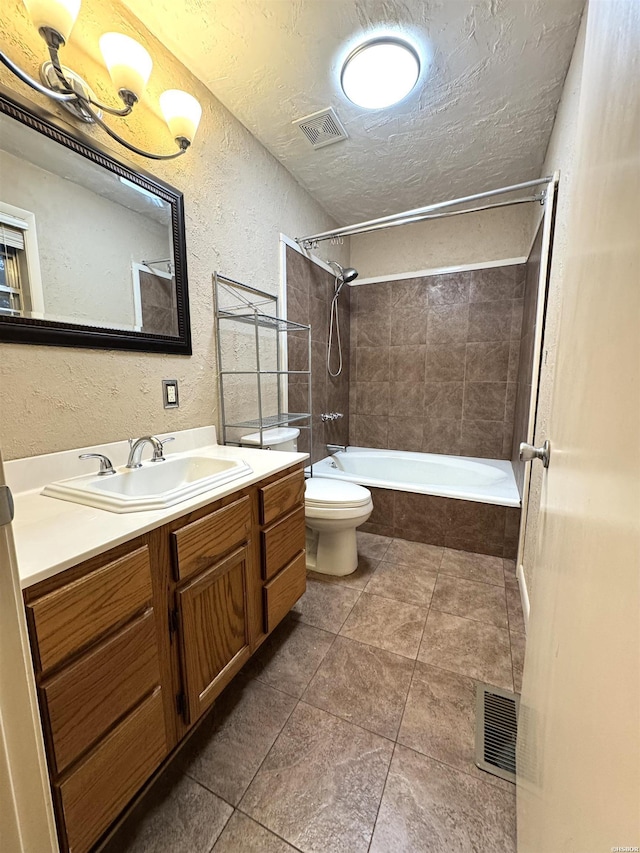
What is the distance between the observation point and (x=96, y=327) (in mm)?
1179

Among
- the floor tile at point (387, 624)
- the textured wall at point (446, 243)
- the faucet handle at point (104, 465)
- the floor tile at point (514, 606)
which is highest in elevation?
the textured wall at point (446, 243)

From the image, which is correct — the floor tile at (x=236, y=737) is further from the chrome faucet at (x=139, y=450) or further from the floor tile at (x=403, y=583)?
the chrome faucet at (x=139, y=450)

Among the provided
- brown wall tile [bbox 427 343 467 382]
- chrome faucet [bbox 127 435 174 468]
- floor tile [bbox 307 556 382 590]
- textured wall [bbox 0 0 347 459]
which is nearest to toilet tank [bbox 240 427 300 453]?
textured wall [bbox 0 0 347 459]

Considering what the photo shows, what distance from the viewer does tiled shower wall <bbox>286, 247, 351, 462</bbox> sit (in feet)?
7.76

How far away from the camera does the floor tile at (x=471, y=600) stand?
1.67m

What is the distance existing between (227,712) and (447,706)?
0.77 metres

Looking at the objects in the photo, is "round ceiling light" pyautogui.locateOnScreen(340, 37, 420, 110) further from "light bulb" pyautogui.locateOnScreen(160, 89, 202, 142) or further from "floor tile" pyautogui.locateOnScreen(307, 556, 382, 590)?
"floor tile" pyautogui.locateOnScreen(307, 556, 382, 590)

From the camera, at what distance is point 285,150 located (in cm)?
197

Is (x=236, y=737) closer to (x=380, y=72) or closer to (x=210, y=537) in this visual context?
(x=210, y=537)

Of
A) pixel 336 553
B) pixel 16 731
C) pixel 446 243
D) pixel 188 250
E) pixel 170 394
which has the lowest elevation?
pixel 336 553

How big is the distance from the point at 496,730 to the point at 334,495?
1.13 metres

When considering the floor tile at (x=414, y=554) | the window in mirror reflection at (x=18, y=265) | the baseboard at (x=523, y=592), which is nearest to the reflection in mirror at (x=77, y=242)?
the window in mirror reflection at (x=18, y=265)

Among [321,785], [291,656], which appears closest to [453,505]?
[291,656]

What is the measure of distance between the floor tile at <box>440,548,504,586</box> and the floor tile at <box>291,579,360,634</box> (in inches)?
25.2
